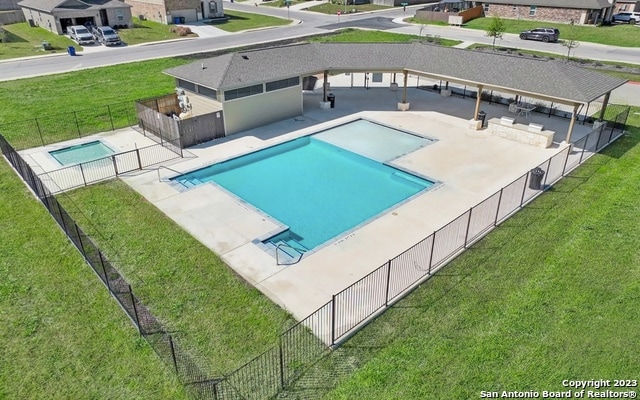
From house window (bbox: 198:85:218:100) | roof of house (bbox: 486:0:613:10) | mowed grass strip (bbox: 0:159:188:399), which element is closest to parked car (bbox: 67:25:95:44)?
house window (bbox: 198:85:218:100)

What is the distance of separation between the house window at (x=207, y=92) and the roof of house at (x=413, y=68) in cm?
57

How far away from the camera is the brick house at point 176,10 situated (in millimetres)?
60709

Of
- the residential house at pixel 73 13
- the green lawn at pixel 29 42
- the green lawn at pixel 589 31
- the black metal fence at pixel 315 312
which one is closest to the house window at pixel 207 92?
the black metal fence at pixel 315 312

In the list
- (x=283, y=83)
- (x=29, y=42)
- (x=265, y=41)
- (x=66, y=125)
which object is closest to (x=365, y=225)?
(x=283, y=83)

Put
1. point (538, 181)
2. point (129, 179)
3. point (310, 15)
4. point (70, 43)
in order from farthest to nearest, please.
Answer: point (310, 15) → point (70, 43) → point (129, 179) → point (538, 181)

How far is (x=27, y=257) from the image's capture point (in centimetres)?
1518

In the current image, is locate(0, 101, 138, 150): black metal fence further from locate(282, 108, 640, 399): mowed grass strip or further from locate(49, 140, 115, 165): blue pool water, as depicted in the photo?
locate(282, 108, 640, 399): mowed grass strip

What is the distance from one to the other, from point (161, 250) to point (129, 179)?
21.8 feet

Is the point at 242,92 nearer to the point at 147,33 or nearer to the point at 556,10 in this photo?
the point at 147,33

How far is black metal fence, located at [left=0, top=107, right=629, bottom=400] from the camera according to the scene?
10703 mm

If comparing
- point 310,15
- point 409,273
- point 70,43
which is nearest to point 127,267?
point 409,273

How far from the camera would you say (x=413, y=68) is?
27.7 m

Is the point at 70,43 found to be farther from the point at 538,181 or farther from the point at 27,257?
the point at 538,181

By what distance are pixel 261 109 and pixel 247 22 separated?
44.0 meters
